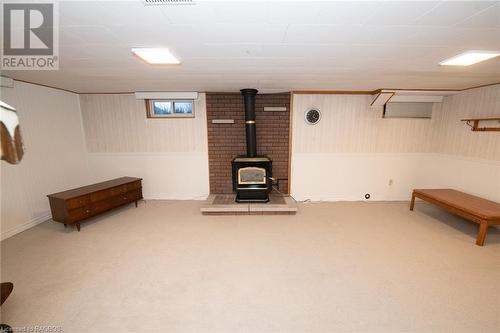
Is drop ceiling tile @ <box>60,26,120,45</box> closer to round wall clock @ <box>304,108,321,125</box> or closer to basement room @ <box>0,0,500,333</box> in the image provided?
basement room @ <box>0,0,500,333</box>

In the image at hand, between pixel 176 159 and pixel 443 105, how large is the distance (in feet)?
18.6

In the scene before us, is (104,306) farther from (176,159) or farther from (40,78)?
(40,78)

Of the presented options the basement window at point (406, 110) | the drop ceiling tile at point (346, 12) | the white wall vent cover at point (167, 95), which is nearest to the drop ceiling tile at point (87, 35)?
the drop ceiling tile at point (346, 12)

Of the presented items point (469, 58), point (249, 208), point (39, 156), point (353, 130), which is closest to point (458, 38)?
point (469, 58)

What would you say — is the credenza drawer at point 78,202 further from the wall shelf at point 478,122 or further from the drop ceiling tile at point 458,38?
the wall shelf at point 478,122

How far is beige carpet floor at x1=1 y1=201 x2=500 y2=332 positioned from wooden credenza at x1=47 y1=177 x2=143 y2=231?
235 mm

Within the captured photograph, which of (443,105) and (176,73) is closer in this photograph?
(176,73)

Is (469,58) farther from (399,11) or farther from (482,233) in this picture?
(482,233)

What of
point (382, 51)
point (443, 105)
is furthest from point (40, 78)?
point (443, 105)

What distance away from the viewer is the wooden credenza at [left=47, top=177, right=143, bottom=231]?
119 inches

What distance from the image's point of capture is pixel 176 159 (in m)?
4.43

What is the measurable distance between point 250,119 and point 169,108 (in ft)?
5.83

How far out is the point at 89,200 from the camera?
3240 millimetres

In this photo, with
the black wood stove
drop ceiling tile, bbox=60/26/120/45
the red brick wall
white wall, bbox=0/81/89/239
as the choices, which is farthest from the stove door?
white wall, bbox=0/81/89/239
